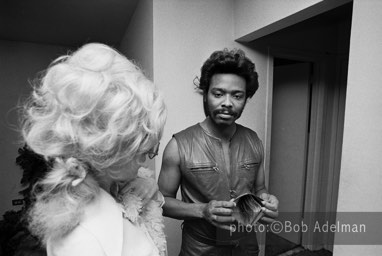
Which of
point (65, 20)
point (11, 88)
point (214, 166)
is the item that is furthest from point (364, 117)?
point (11, 88)

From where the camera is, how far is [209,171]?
3.85 feet

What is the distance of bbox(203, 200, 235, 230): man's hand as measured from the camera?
3.02ft

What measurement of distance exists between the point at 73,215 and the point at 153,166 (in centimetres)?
122

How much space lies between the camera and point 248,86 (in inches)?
48.6

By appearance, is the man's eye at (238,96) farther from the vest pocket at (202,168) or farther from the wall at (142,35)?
the wall at (142,35)

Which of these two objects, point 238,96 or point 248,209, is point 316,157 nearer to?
point 238,96

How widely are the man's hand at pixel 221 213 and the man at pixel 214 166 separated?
167 millimetres

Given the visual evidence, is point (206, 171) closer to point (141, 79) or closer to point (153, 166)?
point (153, 166)

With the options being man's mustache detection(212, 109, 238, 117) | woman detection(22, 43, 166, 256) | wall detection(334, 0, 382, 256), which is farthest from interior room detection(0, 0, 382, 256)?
man's mustache detection(212, 109, 238, 117)

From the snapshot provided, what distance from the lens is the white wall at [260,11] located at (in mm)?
1256

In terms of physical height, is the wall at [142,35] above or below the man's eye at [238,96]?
above

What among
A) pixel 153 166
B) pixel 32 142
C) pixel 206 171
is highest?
pixel 32 142

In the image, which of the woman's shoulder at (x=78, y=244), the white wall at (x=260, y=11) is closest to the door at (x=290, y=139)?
the white wall at (x=260, y=11)

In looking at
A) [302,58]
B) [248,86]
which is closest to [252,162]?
[248,86]
